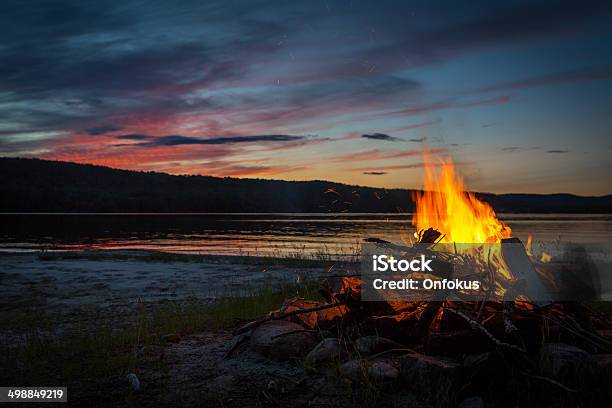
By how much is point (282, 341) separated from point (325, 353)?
0.61 m

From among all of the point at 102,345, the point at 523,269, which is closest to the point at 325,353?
the point at 523,269

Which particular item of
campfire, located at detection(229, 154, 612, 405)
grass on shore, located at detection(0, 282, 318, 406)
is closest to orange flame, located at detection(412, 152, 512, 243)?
campfire, located at detection(229, 154, 612, 405)

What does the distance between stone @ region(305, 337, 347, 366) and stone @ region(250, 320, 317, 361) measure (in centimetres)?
28

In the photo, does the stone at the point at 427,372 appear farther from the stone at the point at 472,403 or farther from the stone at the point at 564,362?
the stone at the point at 564,362

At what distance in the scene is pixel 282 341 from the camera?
5.47 meters

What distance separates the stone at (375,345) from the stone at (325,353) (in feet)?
0.62

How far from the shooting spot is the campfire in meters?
4.31

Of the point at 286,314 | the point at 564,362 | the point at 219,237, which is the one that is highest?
the point at 286,314

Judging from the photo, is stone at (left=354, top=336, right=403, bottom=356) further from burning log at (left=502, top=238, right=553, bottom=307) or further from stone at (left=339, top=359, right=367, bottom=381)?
burning log at (left=502, top=238, right=553, bottom=307)

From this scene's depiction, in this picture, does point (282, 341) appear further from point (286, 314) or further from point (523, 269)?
point (523, 269)

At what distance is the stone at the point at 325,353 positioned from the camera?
506 centimetres

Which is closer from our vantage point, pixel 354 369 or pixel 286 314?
pixel 354 369

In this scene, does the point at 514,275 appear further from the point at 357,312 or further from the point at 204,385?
the point at 204,385

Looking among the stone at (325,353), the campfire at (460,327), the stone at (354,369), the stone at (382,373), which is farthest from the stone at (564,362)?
the stone at (325,353)
